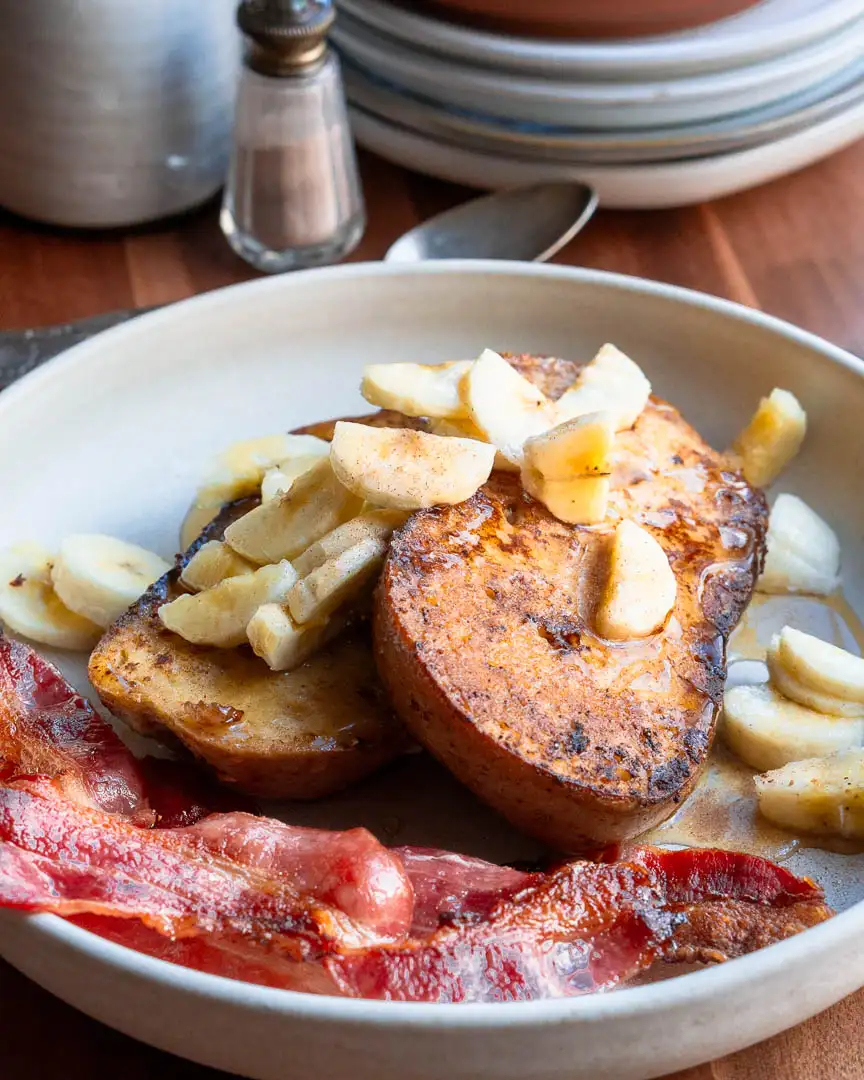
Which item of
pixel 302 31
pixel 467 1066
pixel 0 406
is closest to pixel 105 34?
pixel 302 31

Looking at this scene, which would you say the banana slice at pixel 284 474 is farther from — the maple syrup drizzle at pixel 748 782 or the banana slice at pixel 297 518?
the maple syrup drizzle at pixel 748 782

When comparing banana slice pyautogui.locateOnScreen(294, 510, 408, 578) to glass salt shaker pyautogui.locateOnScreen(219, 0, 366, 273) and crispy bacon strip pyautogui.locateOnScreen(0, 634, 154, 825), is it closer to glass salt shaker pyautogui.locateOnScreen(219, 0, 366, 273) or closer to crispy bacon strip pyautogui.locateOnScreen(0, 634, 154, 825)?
crispy bacon strip pyautogui.locateOnScreen(0, 634, 154, 825)

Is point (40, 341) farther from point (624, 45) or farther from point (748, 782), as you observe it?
point (748, 782)

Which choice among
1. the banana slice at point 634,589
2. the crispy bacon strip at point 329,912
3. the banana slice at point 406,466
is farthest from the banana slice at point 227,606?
the banana slice at point 634,589

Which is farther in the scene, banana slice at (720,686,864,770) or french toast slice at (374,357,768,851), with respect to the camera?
banana slice at (720,686,864,770)

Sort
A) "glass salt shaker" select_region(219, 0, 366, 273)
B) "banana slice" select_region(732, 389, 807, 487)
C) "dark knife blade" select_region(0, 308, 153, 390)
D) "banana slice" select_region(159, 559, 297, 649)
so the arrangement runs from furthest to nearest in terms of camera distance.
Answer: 1. "glass salt shaker" select_region(219, 0, 366, 273)
2. "dark knife blade" select_region(0, 308, 153, 390)
3. "banana slice" select_region(732, 389, 807, 487)
4. "banana slice" select_region(159, 559, 297, 649)

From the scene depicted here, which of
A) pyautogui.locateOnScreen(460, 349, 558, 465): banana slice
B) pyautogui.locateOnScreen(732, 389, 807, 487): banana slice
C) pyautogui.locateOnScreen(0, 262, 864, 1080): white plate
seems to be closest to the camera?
pyautogui.locateOnScreen(0, 262, 864, 1080): white plate

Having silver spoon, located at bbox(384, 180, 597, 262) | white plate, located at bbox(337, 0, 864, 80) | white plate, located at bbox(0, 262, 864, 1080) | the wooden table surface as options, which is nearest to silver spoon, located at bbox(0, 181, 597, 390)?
silver spoon, located at bbox(384, 180, 597, 262)
